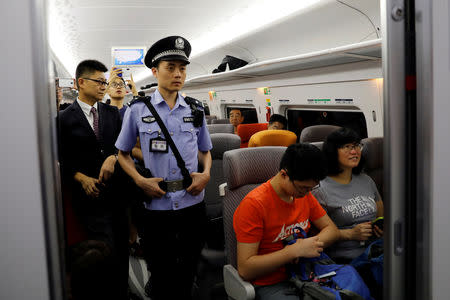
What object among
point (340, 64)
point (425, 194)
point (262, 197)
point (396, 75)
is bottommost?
point (262, 197)

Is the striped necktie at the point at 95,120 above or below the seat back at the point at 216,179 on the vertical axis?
above

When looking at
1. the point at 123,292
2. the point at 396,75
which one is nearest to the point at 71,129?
the point at 123,292

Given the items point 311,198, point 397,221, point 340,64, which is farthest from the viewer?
point 340,64

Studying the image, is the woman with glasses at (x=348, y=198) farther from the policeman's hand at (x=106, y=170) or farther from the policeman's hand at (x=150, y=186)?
the policeman's hand at (x=106, y=170)

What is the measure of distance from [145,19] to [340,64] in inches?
124

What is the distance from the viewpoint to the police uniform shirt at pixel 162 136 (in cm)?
231

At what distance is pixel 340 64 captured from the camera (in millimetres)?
4738

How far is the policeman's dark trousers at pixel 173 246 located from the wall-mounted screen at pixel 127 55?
14.5 ft

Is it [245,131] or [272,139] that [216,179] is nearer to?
[272,139]

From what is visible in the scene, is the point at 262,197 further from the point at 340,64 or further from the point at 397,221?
the point at 340,64

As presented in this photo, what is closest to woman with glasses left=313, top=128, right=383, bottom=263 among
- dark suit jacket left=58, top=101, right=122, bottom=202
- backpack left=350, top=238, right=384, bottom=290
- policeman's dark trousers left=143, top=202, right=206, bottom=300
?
backpack left=350, top=238, right=384, bottom=290

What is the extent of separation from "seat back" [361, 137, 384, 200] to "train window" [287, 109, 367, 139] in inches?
61.0

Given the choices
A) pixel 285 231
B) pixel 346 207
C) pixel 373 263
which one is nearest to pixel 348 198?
pixel 346 207

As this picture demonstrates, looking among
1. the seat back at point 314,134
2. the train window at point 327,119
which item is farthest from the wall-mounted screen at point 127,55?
the seat back at point 314,134
